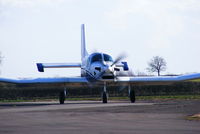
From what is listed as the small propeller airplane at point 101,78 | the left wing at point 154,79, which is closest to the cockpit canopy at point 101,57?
the small propeller airplane at point 101,78

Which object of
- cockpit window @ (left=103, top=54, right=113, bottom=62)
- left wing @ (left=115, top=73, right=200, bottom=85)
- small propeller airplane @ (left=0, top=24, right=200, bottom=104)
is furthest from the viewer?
left wing @ (left=115, top=73, right=200, bottom=85)

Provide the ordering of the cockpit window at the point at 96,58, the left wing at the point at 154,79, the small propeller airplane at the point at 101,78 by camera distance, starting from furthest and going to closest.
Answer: the left wing at the point at 154,79 → the cockpit window at the point at 96,58 → the small propeller airplane at the point at 101,78

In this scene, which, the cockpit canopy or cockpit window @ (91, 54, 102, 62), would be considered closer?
the cockpit canopy

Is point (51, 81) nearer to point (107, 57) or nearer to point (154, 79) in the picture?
point (107, 57)

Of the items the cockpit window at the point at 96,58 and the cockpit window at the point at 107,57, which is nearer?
the cockpit window at the point at 107,57

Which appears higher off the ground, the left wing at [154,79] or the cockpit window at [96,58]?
the cockpit window at [96,58]

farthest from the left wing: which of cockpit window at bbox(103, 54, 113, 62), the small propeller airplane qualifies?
cockpit window at bbox(103, 54, 113, 62)

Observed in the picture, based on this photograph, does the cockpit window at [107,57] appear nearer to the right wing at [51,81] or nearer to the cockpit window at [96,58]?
the cockpit window at [96,58]

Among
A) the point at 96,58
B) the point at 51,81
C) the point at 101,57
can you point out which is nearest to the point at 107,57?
the point at 101,57

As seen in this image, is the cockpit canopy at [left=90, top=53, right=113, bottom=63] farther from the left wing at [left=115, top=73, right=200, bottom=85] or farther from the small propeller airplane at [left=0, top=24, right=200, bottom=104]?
the left wing at [left=115, top=73, right=200, bottom=85]

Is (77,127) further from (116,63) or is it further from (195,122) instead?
(116,63)

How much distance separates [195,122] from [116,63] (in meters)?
18.5

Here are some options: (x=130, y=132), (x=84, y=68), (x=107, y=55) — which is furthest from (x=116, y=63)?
(x=130, y=132)

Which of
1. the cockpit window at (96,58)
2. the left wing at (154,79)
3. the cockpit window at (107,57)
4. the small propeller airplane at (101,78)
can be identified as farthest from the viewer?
the left wing at (154,79)
